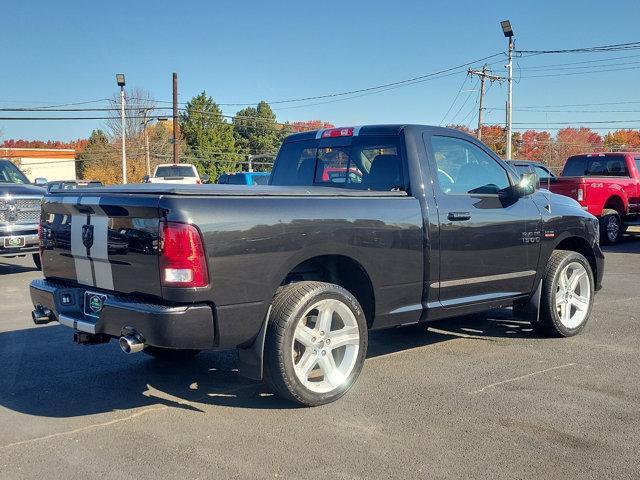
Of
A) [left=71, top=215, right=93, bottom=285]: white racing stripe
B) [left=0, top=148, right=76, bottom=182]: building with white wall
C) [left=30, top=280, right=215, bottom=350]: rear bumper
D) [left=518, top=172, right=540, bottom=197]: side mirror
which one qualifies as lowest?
[left=30, top=280, right=215, bottom=350]: rear bumper

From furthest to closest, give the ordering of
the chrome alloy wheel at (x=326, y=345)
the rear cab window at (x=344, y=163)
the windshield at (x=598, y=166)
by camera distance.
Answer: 1. the windshield at (x=598, y=166)
2. the rear cab window at (x=344, y=163)
3. the chrome alloy wheel at (x=326, y=345)

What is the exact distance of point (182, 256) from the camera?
370 centimetres

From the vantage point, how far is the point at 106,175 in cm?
6681

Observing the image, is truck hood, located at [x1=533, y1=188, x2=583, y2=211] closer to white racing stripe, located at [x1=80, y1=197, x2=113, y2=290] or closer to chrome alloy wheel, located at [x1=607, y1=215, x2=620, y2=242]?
white racing stripe, located at [x1=80, y1=197, x2=113, y2=290]

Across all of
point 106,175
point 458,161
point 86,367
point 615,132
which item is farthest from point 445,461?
point 615,132

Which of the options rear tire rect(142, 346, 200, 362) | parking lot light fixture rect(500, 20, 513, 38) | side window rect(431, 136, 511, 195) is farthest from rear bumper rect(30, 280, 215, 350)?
parking lot light fixture rect(500, 20, 513, 38)

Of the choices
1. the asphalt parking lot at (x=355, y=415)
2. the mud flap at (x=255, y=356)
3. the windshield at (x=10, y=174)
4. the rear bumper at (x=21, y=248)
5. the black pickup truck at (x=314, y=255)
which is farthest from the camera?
the windshield at (x=10, y=174)

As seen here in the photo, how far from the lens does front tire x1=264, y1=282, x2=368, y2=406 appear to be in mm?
4094

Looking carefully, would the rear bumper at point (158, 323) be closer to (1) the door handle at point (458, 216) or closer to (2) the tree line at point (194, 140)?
(1) the door handle at point (458, 216)

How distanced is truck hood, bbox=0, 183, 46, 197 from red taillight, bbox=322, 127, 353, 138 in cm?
665

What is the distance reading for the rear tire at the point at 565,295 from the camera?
598 cm

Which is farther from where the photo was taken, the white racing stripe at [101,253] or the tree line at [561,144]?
the tree line at [561,144]

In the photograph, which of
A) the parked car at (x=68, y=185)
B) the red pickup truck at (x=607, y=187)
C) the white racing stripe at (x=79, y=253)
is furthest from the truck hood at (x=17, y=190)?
the red pickup truck at (x=607, y=187)

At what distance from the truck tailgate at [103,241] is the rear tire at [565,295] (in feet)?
12.3
